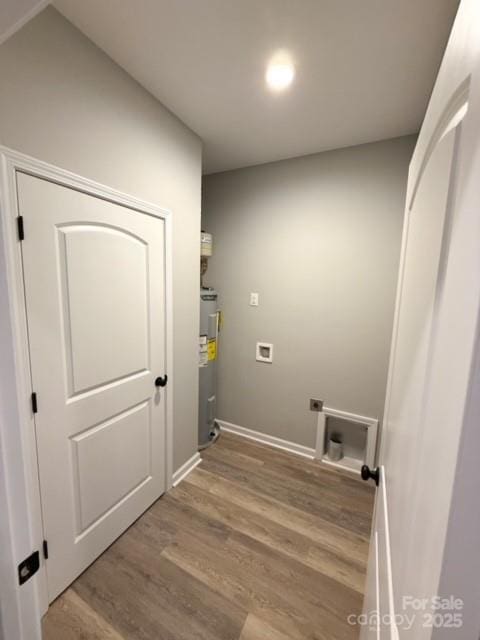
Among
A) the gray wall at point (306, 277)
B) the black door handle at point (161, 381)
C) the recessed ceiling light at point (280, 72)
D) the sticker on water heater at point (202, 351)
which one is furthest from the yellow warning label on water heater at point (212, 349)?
the recessed ceiling light at point (280, 72)

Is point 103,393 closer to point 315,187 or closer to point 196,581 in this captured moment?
point 196,581

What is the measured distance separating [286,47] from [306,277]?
1.46m

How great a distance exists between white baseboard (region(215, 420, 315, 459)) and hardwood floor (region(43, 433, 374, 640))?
0.34m

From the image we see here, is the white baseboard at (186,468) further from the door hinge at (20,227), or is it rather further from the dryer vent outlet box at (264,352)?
the door hinge at (20,227)

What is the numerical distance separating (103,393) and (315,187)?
218 centimetres

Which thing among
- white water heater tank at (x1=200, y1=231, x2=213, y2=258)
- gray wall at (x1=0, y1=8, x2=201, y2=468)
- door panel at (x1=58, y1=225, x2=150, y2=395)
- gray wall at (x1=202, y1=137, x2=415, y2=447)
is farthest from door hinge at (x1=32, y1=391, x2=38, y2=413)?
gray wall at (x1=202, y1=137, x2=415, y2=447)

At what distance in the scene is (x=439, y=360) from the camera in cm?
36

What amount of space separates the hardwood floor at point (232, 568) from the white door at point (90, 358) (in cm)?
16

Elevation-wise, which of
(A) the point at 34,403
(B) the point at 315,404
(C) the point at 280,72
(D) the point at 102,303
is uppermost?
(C) the point at 280,72

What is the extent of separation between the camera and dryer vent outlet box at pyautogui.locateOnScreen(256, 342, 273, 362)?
101 inches

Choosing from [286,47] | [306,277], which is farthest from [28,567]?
[306,277]

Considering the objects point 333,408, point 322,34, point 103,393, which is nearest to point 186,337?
point 103,393

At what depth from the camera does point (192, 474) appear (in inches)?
Answer: 85.8

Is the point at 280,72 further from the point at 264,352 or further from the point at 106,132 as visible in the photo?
the point at 264,352
